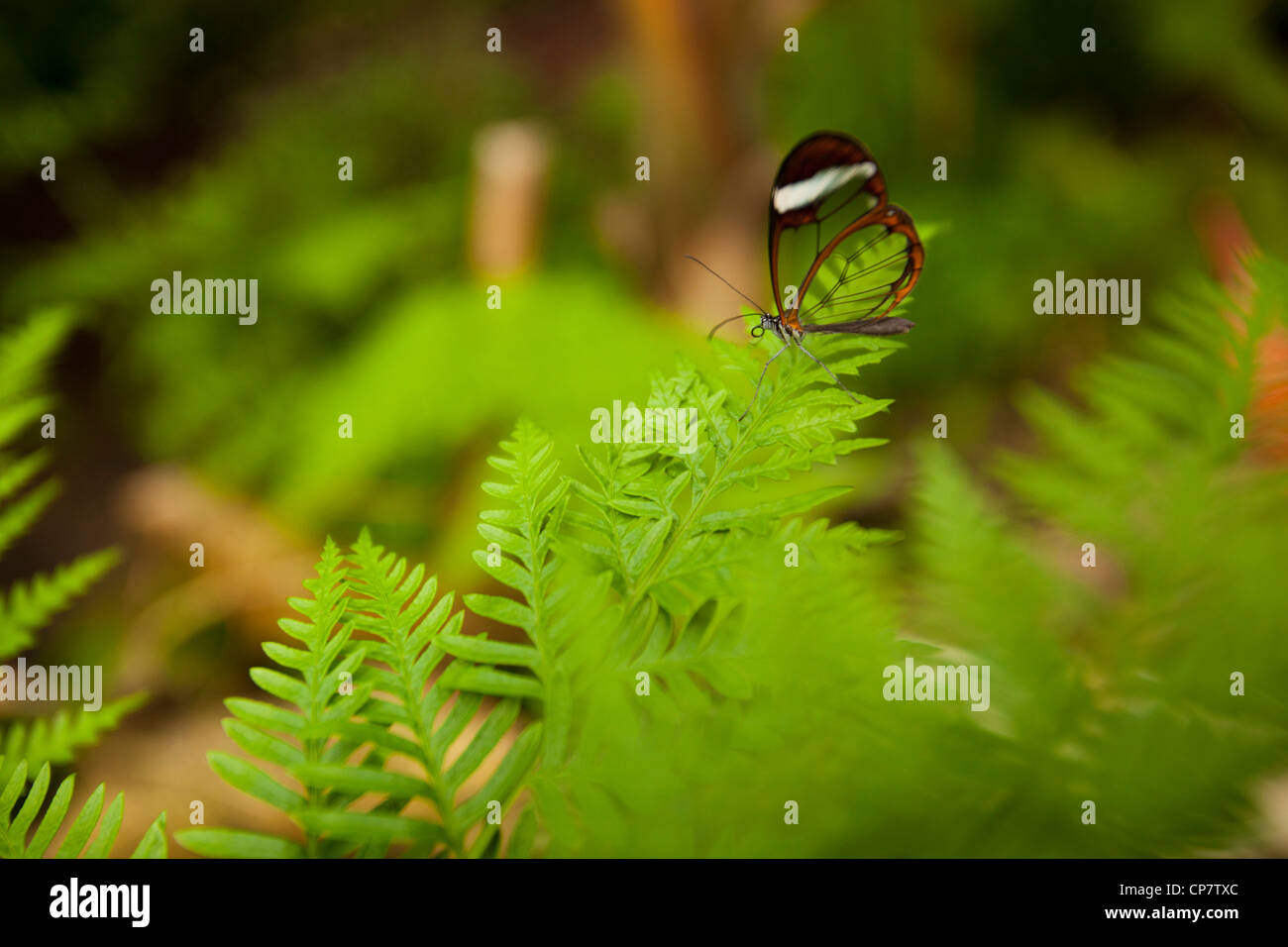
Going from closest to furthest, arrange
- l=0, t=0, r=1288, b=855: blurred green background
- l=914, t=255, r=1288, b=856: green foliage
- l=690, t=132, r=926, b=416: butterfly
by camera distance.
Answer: l=914, t=255, r=1288, b=856: green foliage, l=690, t=132, r=926, b=416: butterfly, l=0, t=0, r=1288, b=855: blurred green background

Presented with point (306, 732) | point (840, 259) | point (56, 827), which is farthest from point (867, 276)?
point (56, 827)

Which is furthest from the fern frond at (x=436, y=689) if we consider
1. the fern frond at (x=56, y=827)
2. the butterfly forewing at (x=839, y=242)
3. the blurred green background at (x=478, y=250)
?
the blurred green background at (x=478, y=250)

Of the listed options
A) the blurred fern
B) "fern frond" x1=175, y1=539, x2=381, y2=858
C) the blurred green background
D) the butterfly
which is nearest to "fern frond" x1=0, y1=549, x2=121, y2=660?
the blurred fern

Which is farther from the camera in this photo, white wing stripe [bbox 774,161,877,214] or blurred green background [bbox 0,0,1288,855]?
blurred green background [bbox 0,0,1288,855]

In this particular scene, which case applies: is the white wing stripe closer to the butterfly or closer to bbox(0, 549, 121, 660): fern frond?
the butterfly

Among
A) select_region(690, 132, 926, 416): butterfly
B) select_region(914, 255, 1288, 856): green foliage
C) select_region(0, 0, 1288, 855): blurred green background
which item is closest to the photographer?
select_region(914, 255, 1288, 856): green foliage

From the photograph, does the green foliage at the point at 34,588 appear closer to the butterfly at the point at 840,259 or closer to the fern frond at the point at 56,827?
the fern frond at the point at 56,827

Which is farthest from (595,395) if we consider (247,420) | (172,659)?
(172,659)
